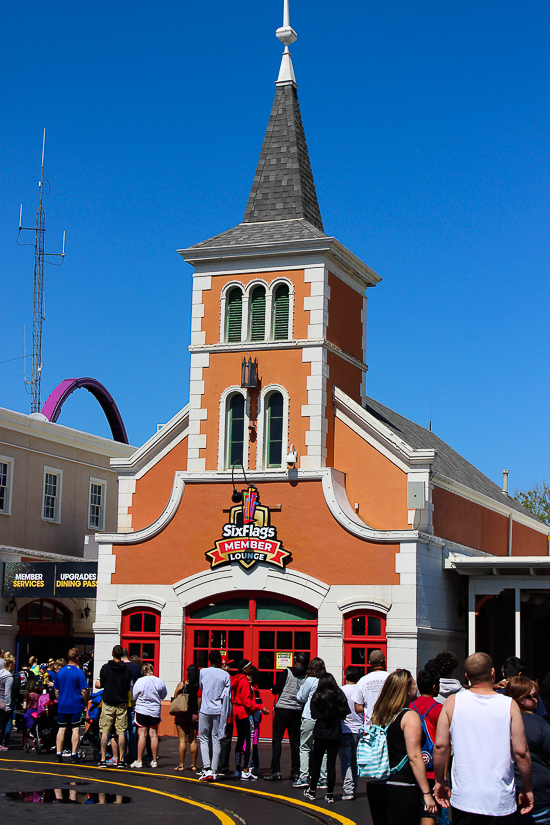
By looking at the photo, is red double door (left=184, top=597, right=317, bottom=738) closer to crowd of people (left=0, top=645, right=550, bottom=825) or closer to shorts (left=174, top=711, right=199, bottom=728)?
crowd of people (left=0, top=645, right=550, bottom=825)

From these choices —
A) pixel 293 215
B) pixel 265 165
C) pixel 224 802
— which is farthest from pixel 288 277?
pixel 224 802

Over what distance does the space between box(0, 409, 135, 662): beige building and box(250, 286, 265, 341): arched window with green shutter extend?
28.0 ft

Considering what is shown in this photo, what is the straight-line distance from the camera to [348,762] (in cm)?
1395

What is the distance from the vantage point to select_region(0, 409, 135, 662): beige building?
28.5 m

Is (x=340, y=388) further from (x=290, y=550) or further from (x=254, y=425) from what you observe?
(x=290, y=550)

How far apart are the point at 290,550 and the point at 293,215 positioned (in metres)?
8.01

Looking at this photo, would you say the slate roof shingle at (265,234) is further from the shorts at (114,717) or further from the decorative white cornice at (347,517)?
the shorts at (114,717)

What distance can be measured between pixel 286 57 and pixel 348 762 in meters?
18.3

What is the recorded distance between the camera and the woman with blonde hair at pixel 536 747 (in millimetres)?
7758

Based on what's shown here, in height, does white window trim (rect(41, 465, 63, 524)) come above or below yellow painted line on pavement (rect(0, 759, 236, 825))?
above

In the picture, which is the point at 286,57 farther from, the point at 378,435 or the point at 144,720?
the point at 144,720

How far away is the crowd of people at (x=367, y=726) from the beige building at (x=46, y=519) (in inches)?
305

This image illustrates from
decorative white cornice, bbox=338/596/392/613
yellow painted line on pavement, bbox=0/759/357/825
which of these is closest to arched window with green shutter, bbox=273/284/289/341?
decorative white cornice, bbox=338/596/392/613

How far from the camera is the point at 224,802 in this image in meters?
13.0
